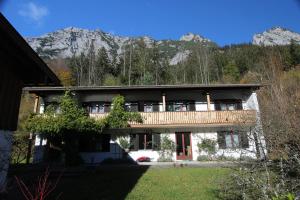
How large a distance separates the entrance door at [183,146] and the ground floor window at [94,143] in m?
5.74

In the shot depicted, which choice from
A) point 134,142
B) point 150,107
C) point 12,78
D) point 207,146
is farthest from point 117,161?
point 12,78

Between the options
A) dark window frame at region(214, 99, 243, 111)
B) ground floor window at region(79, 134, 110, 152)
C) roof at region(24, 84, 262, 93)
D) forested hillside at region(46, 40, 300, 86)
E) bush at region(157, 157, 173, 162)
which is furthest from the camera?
forested hillside at region(46, 40, 300, 86)

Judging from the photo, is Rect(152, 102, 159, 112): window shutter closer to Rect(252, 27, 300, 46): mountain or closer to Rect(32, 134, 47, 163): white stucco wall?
Rect(32, 134, 47, 163): white stucco wall

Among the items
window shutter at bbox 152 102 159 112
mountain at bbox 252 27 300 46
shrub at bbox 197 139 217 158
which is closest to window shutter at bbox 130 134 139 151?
window shutter at bbox 152 102 159 112

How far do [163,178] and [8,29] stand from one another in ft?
29.9

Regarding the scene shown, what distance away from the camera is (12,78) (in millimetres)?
9414

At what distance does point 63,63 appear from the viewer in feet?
201

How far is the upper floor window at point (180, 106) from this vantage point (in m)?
24.4

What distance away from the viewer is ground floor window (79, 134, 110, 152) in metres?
22.6

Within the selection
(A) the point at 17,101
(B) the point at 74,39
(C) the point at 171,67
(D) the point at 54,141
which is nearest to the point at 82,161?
(D) the point at 54,141

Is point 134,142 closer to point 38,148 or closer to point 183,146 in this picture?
point 183,146

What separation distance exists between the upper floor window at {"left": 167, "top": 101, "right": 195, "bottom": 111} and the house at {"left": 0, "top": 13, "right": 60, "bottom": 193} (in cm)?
1533

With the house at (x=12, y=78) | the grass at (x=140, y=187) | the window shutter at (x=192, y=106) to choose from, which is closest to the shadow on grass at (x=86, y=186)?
the grass at (x=140, y=187)

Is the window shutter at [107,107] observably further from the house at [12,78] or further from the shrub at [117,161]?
the house at [12,78]
